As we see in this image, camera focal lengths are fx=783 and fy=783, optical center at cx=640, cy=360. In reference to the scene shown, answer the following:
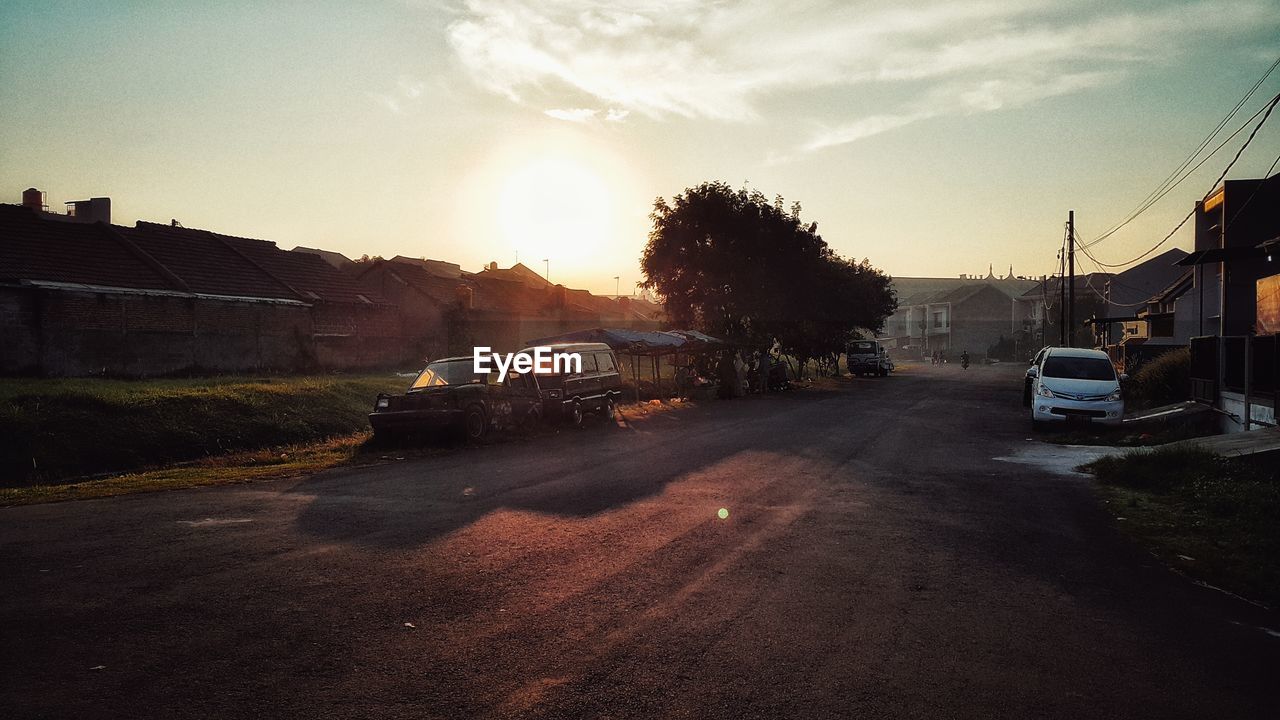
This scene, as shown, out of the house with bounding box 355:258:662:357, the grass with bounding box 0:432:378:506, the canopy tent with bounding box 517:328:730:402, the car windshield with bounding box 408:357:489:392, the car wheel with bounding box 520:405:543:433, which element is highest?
the house with bounding box 355:258:662:357

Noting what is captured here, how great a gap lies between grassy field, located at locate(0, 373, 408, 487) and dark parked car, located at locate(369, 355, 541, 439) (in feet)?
10.3

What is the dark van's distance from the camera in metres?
18.8

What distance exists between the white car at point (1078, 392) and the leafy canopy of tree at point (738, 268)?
20494 mm

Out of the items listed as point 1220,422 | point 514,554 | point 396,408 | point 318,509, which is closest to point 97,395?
point 396,408

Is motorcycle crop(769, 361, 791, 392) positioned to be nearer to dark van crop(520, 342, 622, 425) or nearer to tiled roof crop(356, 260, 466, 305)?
dark van crop(520, 342, 622, 425)

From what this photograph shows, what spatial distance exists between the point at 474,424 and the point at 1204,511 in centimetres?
1232

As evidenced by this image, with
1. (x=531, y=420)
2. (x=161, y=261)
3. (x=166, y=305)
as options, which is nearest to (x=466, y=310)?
(x=161, y=261)

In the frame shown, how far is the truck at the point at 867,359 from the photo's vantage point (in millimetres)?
51500

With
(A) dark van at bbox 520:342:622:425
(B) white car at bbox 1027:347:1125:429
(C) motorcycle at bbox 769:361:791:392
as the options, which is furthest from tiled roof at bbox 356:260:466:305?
(B) white car at bbox 1027:347:1125:429

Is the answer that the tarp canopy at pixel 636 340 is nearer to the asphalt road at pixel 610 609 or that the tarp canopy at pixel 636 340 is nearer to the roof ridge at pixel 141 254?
the roof ridge at pixel 141 254

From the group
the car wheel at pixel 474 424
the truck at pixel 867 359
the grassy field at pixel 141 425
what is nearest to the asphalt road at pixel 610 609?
the grassy field at pixel 141 425

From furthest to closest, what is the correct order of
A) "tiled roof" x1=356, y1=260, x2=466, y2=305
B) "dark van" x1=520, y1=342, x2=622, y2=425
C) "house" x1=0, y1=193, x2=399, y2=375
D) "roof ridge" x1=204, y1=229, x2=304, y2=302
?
1. "tiled roof" x1=356, y1=260, x2=466, y2=305
2. "roof ridge" x1=204, y1=229, x2=304, y2=302
3. "house" x1=0, y1=193, x2=399, y2=375
4. "dark van" x1=520, y1=342, x2=622, y2=425

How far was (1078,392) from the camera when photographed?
58.3 ft

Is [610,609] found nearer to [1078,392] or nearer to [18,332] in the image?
[1078,392]
